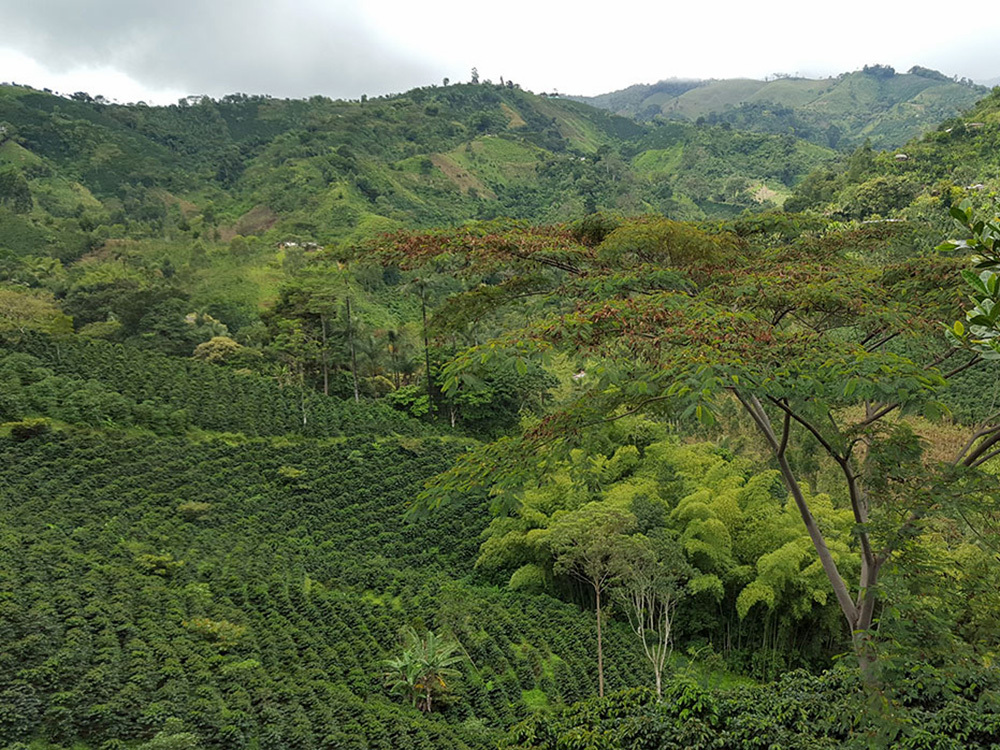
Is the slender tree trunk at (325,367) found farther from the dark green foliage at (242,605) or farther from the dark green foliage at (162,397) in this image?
the dark green foliage at (242,605)

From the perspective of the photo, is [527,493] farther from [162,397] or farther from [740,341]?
[162,397]

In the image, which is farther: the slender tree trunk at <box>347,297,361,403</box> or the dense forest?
the slender tree trunk at <box>347,297,361,403</box>

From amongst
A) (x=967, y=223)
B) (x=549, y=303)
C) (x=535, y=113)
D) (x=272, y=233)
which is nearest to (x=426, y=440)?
(x=549, y=303)

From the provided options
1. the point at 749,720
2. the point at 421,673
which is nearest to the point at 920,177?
the point at 749,720

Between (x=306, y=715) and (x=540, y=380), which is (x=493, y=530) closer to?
(x=306, y=715)

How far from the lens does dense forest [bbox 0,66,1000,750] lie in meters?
3.14

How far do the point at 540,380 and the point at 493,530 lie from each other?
12491 millimetres

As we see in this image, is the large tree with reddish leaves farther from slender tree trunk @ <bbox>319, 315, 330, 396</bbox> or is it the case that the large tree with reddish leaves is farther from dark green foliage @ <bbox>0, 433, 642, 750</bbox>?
slender tree trunk @ <bbox>319, 315, 330, 396</bbox>

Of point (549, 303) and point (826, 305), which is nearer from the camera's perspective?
point (826, 305)

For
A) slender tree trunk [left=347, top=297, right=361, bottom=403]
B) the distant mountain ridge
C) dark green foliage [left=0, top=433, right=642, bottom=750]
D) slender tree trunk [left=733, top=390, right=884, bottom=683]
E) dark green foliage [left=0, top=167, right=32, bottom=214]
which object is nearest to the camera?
slender tree trunk [left=733, top=390, right=884, bottom=683]

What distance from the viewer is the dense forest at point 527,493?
10.3 ft

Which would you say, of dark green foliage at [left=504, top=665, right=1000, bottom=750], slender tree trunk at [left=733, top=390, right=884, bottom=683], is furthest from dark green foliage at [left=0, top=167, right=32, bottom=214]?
slender tree trunk at [left=733, top=390, right=884, bottom=683]

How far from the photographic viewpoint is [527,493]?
13219 millimetres

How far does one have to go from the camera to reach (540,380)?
83.2 feet
